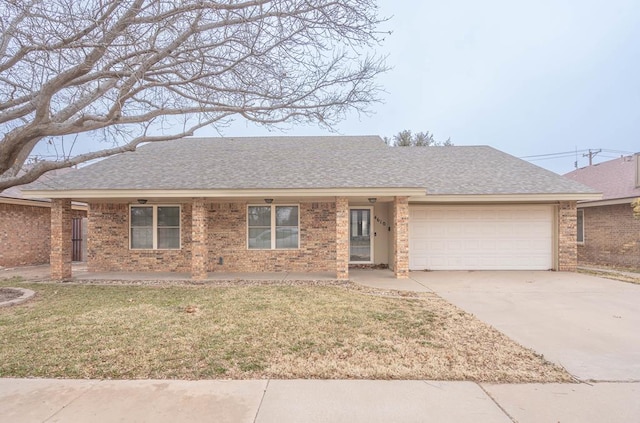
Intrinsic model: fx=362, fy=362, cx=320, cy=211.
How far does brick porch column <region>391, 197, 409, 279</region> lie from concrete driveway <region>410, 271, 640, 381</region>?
55 cm

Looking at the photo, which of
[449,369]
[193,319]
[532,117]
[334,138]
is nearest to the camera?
[449,369]

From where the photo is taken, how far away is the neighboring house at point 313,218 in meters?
10.6

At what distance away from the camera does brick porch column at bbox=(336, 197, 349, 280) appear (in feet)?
32.4

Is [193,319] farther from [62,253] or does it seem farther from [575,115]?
[575,115]

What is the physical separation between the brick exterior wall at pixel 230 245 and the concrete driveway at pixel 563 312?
317 centimetres

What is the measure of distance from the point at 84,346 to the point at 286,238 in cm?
723

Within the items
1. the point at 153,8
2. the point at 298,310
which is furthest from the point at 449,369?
the point at 153,8

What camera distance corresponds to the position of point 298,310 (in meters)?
6.60

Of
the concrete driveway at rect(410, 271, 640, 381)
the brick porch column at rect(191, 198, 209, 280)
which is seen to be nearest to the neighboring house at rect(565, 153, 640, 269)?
the concrete driveway at rect(410, 271, 640, 381)

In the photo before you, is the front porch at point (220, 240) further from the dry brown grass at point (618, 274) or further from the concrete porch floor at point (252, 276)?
the dry brown grass at point (618, 274)

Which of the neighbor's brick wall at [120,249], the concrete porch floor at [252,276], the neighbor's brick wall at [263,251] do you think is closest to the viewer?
the concrete porch floor at [252,276]

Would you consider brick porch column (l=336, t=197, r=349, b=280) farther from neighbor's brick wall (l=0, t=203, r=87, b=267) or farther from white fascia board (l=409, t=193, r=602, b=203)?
neighbor's brick wall (l=0, t=203, r=87, b=267)

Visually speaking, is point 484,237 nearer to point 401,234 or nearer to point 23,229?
point 401,234

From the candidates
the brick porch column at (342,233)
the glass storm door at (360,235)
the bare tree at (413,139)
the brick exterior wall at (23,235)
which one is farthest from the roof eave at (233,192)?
the bare tree at (413,139)
